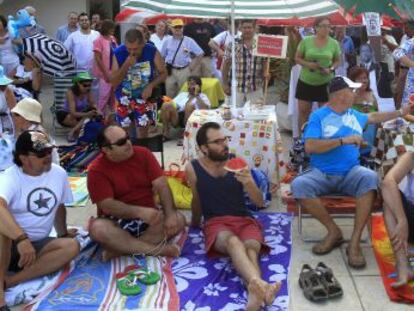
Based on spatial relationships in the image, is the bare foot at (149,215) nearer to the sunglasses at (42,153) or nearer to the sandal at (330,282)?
the sunglasses at (42,153)

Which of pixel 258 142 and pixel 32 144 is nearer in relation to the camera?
pixel 32 144

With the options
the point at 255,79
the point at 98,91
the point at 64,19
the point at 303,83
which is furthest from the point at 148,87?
the point at 64,19

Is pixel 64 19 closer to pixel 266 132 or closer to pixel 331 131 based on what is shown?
pixel 266 132

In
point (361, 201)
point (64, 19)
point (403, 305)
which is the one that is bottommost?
point (403, 305)

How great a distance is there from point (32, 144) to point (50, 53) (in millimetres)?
5363

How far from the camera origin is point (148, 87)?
644 cm

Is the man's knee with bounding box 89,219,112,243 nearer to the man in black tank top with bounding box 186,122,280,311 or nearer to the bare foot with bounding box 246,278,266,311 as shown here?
the man in black tank top with bounding box 186,122,280,311

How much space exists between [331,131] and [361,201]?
615 millimetres

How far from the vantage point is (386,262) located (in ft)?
14.6

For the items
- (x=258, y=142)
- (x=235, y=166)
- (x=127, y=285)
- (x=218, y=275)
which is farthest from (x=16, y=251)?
(x=258, y=142)

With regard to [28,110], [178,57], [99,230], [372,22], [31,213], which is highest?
[372,22]

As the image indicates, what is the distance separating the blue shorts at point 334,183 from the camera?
4.59 meters

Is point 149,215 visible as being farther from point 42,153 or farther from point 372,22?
point 372,22

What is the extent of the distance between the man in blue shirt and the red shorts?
0.51m
